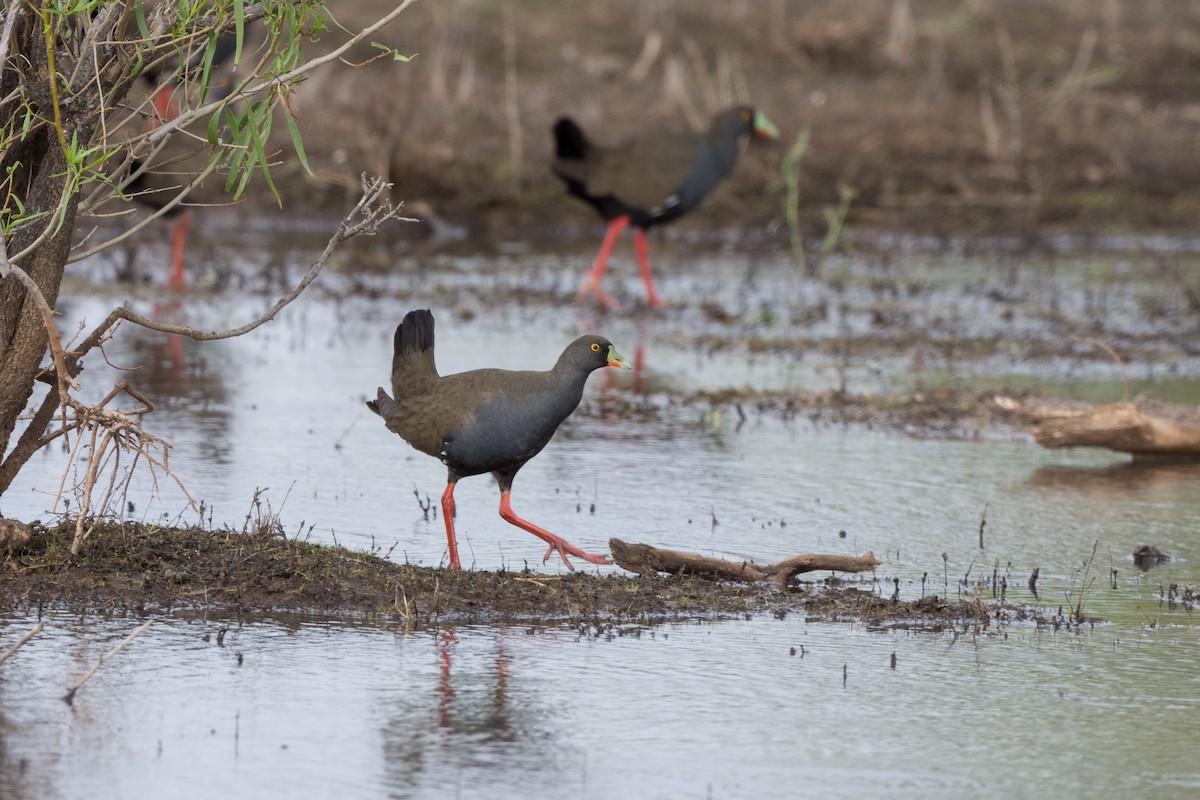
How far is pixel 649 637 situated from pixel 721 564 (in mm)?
782

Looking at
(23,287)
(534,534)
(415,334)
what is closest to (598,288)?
(415,334)

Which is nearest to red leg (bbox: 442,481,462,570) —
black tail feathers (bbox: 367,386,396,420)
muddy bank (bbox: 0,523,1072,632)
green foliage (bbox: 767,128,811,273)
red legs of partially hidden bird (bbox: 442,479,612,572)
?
red legs of partially hidden bird (bbox: 442,479,612,572)

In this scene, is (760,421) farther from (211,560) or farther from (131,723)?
(131,723)

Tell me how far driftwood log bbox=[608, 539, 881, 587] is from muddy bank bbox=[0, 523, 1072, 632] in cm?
7

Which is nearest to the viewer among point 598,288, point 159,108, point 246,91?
point 246,91

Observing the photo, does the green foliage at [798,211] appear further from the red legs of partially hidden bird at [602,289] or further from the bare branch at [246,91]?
the bare branch at [246,91]

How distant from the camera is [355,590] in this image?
251 inches

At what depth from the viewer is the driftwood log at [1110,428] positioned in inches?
373

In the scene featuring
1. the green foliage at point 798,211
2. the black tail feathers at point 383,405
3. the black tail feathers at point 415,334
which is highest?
the green foliage at point 798,211

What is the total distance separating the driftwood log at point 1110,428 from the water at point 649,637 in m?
0.15

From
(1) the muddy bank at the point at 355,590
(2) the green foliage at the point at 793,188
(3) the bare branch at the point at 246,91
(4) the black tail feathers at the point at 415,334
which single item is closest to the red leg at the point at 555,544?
(1) the muddy bank at the point at 355,590

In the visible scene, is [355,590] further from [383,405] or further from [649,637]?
[383,405]

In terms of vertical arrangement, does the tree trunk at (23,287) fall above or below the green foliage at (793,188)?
below

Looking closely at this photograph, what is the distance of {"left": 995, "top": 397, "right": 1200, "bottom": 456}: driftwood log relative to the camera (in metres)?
9.48
